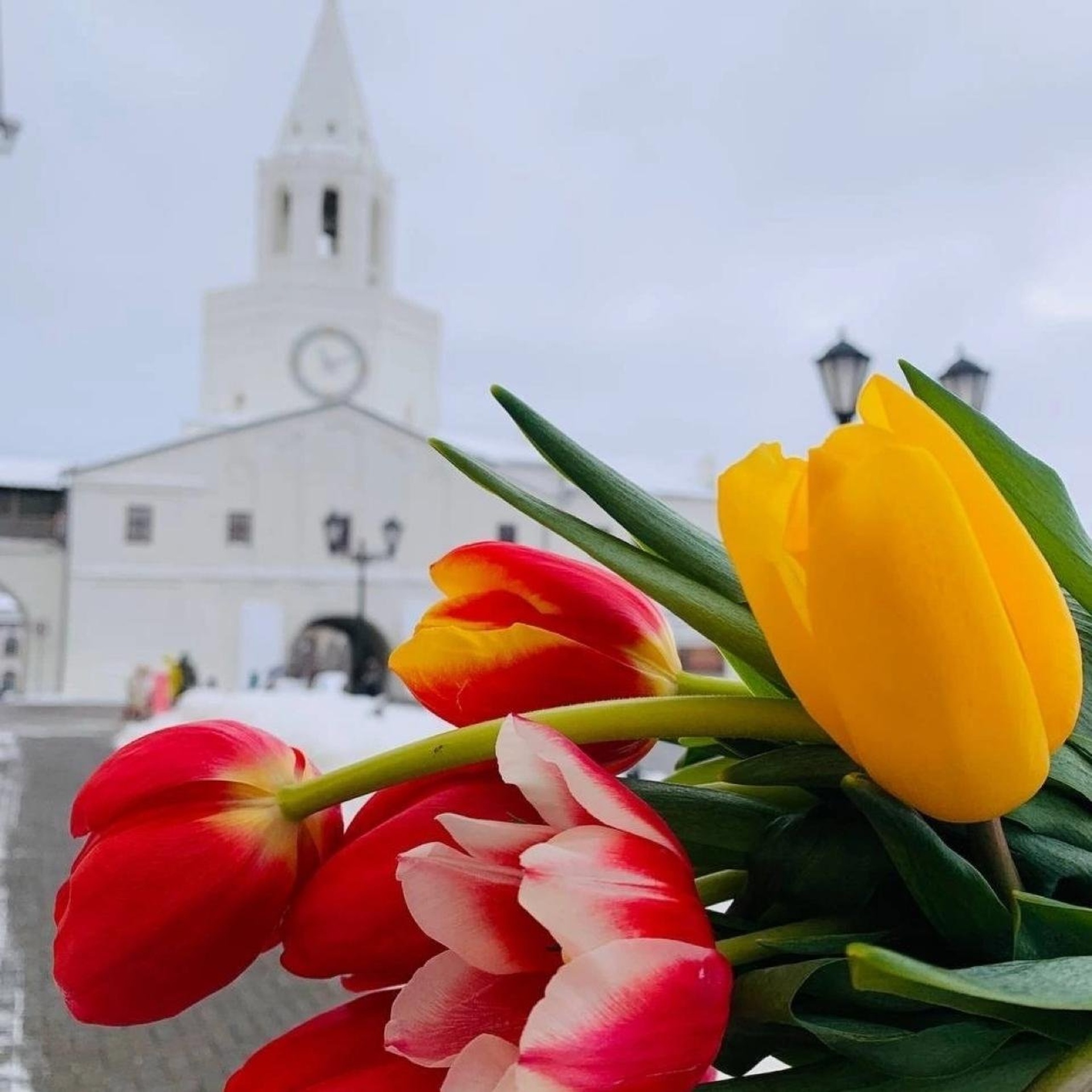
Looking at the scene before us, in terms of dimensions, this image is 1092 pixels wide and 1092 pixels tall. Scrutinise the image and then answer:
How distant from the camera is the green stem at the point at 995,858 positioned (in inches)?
14.3

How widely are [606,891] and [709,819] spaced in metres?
0.10

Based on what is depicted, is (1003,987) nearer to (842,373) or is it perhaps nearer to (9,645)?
(842,373)

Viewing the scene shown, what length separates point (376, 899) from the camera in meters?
0.36

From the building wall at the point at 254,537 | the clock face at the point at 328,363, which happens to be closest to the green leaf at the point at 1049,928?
the building wall at the point at 254,537

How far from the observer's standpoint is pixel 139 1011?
371 millimetres

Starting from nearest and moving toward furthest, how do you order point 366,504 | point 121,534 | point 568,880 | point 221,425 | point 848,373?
point 568,880 → point 848,373 → point 121,534 → point 366,504 → point 221,425

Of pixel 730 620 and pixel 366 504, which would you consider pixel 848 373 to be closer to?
pixel 730 620

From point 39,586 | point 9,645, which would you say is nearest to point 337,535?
point 39,586

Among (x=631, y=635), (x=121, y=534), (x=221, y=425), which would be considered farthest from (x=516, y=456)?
(x=631, y=635)

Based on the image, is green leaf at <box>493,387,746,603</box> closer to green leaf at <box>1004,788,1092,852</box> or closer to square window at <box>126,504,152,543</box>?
green leaf at <box>1004,788,1092,852</box>

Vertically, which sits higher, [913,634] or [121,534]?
[121,534]

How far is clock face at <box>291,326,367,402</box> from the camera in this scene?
3544 centimetres

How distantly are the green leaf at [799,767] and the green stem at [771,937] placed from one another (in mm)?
45

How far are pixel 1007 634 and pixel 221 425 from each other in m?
34.6
